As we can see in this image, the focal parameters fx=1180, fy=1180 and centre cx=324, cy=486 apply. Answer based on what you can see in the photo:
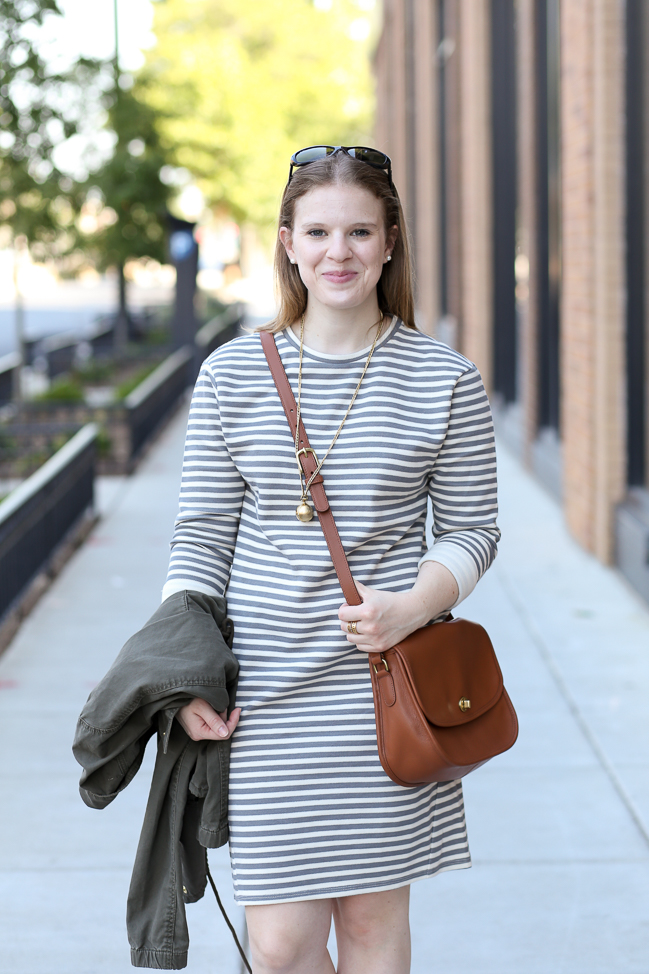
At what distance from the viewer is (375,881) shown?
7.13ft

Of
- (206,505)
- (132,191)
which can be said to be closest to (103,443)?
(132,191)

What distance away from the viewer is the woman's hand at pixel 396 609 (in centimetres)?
207

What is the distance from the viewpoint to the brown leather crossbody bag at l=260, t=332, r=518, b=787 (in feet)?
6.82

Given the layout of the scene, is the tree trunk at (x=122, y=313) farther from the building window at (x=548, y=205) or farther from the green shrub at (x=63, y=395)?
the building window at (x=548, y=205)

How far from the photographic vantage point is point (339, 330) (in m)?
2.22

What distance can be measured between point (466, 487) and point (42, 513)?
5691 millimetres

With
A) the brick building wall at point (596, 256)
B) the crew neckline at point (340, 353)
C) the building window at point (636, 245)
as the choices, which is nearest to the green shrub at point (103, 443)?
the brick building wall at point (596, 256)

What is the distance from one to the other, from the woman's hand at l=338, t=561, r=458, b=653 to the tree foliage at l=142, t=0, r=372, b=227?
63.4 ft

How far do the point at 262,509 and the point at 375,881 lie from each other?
0.72m

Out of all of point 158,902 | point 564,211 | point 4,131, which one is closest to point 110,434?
point 4,131

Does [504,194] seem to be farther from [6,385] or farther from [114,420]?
[6,385]

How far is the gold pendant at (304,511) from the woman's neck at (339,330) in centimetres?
30

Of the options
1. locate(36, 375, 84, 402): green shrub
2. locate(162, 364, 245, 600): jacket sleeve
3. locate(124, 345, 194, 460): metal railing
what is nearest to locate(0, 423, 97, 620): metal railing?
locate(124, 345, 194, 460): metal railing

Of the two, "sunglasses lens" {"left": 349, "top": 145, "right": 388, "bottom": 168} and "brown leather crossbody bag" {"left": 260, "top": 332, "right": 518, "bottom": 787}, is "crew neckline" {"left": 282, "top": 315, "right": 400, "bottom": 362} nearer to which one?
"brown leather crossbody bag" {"left": 260, "top": 332, "right": 518, "bottom": 787}
